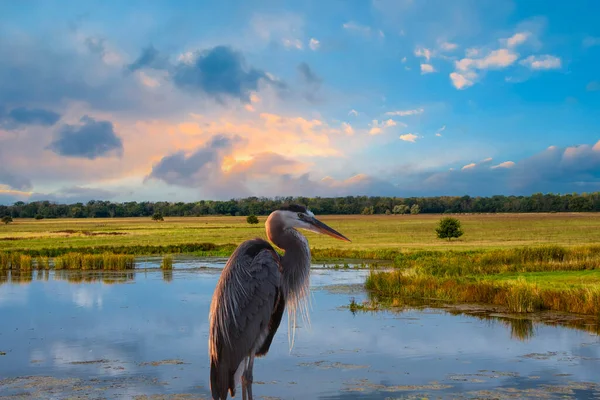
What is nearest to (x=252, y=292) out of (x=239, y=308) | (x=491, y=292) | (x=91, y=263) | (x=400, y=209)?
(x=239, y=308)

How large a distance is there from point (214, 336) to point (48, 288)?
71.2 feet

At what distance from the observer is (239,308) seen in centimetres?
652

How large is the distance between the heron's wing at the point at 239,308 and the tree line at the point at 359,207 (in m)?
Result: 144

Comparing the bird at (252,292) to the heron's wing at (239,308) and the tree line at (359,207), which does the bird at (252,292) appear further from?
the tree line at (359,207)

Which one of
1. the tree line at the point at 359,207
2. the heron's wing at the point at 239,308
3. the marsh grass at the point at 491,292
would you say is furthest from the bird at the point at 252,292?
the tree line at the point at 359,207

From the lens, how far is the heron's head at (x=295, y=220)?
6.64 m

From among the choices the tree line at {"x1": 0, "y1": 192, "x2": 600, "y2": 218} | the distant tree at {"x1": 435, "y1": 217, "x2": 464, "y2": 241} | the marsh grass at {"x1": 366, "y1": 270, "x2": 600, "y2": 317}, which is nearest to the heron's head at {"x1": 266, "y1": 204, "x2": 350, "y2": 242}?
the marsh grass at {"x1": 366, "y1": 270, "x2": 600, "y2": 317}

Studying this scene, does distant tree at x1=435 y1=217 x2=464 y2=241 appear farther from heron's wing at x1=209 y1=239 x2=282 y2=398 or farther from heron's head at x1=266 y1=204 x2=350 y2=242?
heron's wing at x1=209 y1=239 x2=282 y2=398

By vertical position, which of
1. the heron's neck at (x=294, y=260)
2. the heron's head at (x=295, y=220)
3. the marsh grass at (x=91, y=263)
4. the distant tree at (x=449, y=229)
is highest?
the heron's head at (x=295, y=220)

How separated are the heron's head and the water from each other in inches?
159

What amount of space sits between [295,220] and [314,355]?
6.89 meters

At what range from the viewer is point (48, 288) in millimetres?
25703

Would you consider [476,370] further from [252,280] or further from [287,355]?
[252,280]

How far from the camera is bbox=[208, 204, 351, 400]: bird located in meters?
6.52
